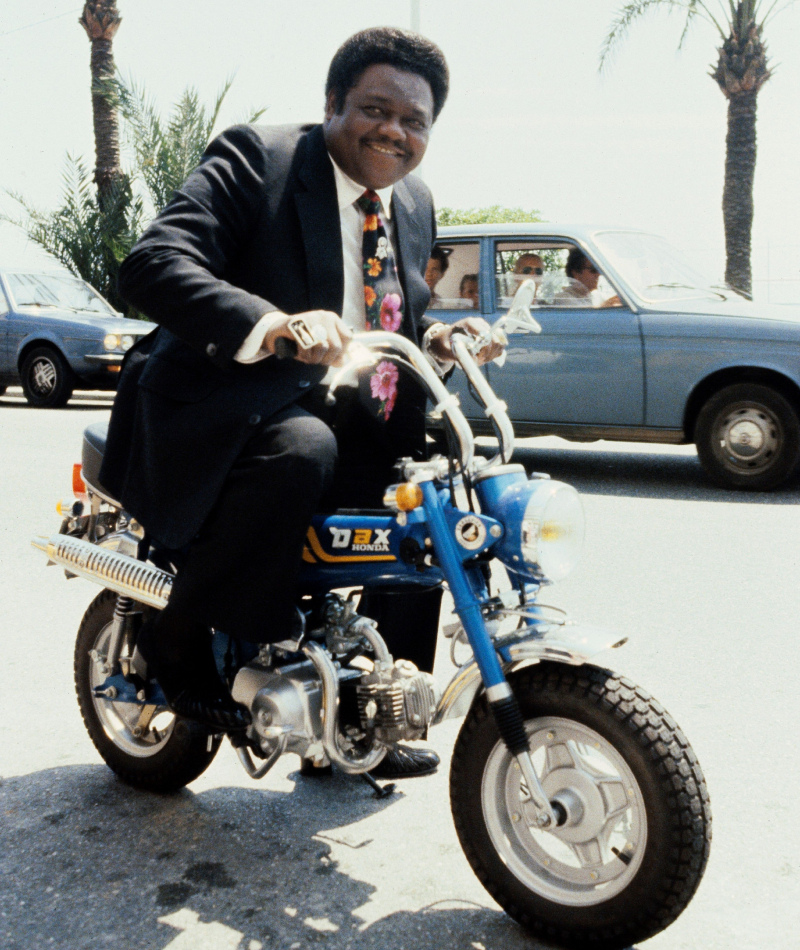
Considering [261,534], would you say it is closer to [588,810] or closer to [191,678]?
[191,678]

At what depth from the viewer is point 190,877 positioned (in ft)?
9.39

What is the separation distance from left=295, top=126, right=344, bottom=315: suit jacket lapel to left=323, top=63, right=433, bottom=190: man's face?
0.20 ft

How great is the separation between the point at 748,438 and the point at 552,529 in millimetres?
6158

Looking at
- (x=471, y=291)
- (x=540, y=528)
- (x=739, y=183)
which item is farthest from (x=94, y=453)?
(x=739, y=183)

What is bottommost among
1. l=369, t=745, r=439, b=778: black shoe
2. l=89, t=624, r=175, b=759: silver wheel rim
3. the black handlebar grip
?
l=369, t=745, r=439, b=778: black shoe

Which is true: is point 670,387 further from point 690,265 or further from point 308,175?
point 308,175

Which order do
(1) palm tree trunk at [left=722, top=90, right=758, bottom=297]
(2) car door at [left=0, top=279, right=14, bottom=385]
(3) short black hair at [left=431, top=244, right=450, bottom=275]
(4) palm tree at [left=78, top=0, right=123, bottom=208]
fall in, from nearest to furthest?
(3) short black hair at [left=431, top=244, right=450, bottom=275]
(2) car door at [left=0, top=279, right=14, bottom=385]
(1) palm tree trunk at [left=722, top=90, right=758, bottom=297]
(4) palm tree at [left=78, top=0, right=123, bottom=208]

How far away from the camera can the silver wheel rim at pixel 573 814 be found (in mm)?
2396

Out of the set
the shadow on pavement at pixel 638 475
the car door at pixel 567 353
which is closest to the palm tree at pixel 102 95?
the shadow on pavement at pixel 638 475

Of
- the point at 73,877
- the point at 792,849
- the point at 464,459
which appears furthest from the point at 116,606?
the point at 792,849

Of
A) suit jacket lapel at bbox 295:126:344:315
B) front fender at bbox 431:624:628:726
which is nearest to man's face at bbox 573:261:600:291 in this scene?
suit jacket lapel at bbox 295:126:344:315

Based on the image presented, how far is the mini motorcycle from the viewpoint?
92.1 inches

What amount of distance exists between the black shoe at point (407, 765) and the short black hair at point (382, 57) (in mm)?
1759

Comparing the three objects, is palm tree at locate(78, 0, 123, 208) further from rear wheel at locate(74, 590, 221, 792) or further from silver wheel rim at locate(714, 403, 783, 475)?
rear wheel at locate(74, 590, 221, 792)
